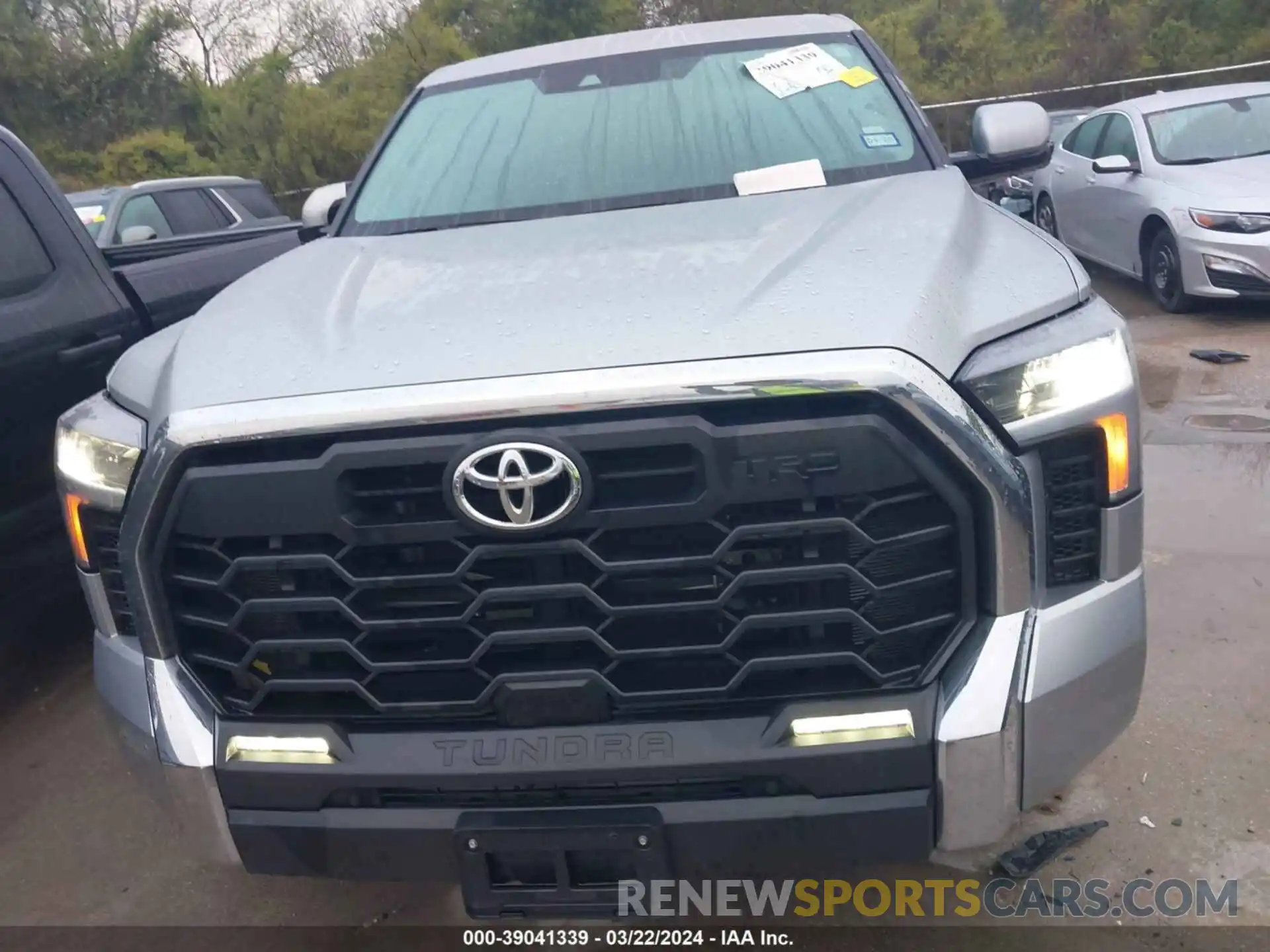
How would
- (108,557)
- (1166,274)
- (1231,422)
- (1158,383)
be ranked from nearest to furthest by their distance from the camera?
1. (108,557)
2. (1231,422)
3. (1158,383)
4. (1166,274)

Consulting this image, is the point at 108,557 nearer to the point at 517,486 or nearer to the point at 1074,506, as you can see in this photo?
the point at 517,486

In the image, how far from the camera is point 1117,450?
1964mm

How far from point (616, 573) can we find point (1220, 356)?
618 cm

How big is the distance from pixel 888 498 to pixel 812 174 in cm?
144

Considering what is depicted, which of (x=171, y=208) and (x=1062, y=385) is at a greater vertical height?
(x=1062, y=385)

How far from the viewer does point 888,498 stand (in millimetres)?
1829

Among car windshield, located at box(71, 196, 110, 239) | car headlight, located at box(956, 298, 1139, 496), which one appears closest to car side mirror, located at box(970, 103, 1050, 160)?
car headlight, located at box(956, 298, 1139, 496)

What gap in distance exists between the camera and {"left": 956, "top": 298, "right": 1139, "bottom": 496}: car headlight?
6.18ft

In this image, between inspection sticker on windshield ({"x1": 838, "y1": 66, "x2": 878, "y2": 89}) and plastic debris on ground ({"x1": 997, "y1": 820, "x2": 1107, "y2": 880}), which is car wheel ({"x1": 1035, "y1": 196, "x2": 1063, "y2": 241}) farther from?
plastic debris on ground ({"x1": 997, "y1": 820, "x2": 1107, "y2": 880})

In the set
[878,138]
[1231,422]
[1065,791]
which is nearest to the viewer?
[1065,791]

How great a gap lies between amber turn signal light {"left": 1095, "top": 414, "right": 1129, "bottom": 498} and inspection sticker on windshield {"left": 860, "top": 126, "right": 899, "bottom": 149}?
56.7 inches

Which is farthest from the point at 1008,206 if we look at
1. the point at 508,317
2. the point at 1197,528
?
the point at 508,317

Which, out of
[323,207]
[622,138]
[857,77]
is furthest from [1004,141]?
[323,207]

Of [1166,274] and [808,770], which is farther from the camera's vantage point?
[1166,274]
